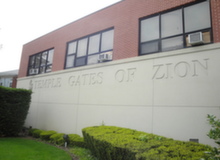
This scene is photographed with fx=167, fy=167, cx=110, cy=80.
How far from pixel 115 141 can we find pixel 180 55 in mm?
4160

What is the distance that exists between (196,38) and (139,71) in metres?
2.48

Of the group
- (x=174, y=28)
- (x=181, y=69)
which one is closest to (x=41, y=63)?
(x=174, y=28)

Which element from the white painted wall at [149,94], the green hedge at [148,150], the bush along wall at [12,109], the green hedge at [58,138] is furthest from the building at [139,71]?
the green hedge at [148,150]

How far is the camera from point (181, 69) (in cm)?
621

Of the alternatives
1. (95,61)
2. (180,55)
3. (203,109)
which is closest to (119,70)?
(95,61)

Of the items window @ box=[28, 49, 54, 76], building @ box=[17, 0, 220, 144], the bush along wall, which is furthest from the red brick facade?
the bush along wall

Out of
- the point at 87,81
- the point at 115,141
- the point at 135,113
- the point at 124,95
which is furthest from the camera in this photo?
the point at 87,81

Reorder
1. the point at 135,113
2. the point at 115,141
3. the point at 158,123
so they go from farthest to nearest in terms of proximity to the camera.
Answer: the point at 135,113, the point at 158,123, the point at 115,141

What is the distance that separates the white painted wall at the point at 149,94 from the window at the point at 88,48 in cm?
63

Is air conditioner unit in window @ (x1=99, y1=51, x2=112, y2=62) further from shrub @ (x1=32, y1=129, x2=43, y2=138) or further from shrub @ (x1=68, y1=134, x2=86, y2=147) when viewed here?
shrub @ (x1=32, y1=129, x2=43, y2=138)

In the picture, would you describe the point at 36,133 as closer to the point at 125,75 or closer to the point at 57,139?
the point at 57,139

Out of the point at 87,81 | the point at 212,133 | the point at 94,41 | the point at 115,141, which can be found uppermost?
the point at 94,41

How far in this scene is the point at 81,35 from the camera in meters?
10.5

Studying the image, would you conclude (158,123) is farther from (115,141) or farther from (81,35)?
(81,35)
